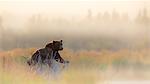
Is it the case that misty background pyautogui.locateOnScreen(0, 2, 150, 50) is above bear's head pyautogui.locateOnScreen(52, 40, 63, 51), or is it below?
above

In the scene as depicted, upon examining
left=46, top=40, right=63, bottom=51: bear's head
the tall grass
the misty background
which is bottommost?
the tall grass

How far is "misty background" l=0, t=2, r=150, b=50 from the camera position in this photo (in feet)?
4.00

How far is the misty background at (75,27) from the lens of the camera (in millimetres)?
1219

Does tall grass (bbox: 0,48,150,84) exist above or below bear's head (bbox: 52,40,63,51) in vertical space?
below

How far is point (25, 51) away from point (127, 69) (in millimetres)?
458

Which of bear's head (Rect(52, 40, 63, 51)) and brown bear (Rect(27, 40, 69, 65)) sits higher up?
bear's head (Rect(52, 40, 63, 51))

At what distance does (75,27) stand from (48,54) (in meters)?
0.17

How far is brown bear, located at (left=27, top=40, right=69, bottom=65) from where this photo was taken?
1204 millimetres

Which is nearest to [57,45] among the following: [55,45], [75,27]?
[55,45]

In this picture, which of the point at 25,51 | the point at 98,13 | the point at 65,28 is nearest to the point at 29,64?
the point at 25,51

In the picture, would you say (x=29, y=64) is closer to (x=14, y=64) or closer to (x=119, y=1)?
(x=14, y=64)

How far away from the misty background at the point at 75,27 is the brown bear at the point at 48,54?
23 millimetres

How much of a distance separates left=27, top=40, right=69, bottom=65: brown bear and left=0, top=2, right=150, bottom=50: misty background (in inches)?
0.9

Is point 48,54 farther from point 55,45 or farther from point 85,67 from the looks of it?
point 85,67
